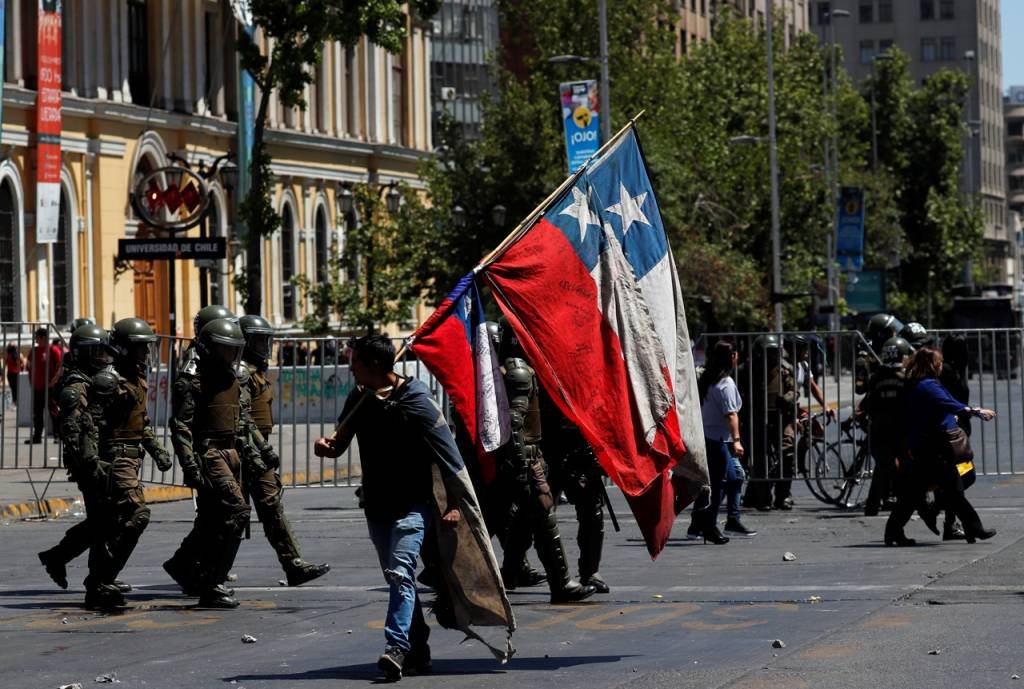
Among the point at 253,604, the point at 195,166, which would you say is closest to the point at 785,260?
the point at 195,166

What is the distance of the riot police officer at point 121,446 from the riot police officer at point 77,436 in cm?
11

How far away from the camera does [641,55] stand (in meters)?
56.8

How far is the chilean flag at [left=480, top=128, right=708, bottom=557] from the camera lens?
10.5m

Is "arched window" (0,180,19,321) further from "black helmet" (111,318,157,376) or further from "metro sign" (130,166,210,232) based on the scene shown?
"black helmet" (111,318,157,376)

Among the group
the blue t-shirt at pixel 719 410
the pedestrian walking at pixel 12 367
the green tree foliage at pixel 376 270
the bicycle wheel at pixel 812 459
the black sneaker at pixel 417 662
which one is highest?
the green tree foliage at pixel 376 270

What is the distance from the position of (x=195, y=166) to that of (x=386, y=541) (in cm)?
3733

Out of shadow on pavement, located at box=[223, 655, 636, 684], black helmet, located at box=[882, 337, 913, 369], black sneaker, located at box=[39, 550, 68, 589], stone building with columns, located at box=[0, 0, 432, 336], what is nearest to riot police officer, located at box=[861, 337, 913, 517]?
black helmet, located at box=[882, 337, 913, 369]

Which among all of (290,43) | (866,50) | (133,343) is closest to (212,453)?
(133,343)

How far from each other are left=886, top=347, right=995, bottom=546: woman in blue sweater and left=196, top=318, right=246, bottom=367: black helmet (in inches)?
216

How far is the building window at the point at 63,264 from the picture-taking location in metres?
41.1

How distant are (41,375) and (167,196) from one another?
61.3 feet

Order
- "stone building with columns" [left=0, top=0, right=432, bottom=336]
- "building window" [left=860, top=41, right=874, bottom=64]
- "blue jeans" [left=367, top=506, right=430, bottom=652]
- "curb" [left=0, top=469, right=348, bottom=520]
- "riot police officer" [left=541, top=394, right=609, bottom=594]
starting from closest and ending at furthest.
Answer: "blue jeans" [left=367, top=506, right=430, bottom=652], "riot police officer" [left=541, top=394, right=609, bottom=594], "curb" [left=0, top=469, right=348, bottom=520], "stone building with columns" [left=0, top=0, right=432, bottom=336], "building window" [left=860, top=41, right=874, bottom=64]

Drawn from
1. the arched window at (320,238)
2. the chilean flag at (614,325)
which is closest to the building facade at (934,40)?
the arched window at (320,238)

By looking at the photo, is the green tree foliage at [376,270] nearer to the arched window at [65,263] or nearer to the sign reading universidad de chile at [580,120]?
the arched window at [65,263]
